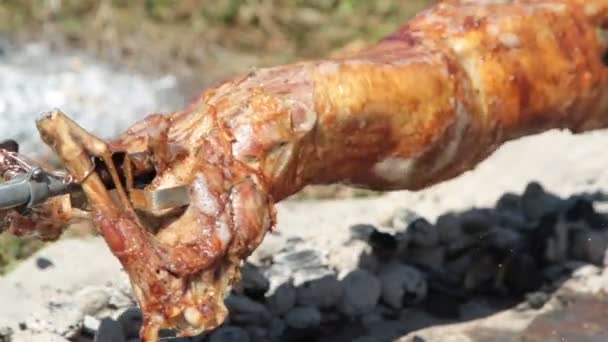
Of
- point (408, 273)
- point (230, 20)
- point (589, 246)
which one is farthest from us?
point (230, 20)

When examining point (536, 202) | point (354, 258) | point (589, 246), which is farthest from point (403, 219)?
point (589, 246)

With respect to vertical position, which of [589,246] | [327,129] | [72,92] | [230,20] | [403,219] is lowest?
[589,246]

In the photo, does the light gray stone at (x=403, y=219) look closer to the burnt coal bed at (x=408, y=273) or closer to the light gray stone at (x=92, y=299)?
the burnt coal bed at (x=408, y=273)

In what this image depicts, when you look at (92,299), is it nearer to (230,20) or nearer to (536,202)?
(536,202)

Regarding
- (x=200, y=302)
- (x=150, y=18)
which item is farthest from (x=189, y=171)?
(x=150, y=18)

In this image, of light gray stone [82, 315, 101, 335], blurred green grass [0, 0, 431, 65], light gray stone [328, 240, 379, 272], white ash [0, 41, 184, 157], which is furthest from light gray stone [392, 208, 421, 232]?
blurred green grass [0, 0, 431, 65]

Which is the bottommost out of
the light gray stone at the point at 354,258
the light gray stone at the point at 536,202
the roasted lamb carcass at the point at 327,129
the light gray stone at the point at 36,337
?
the light gray stone at the point at 36,337

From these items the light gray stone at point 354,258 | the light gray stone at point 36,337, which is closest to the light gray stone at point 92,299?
the light gray stone at point 36,337
